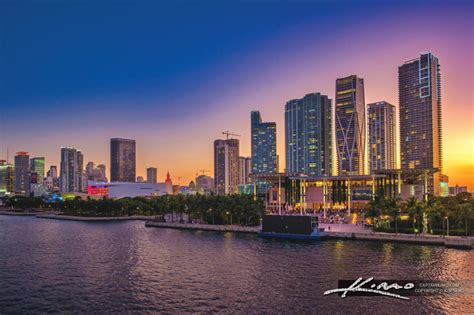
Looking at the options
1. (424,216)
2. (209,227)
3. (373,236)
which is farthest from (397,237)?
(209,227)

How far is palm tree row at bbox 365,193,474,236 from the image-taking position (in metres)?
83.6

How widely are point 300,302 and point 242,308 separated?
21.6 feet

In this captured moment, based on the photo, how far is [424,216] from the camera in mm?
88250

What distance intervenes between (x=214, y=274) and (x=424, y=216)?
5337 centimetres

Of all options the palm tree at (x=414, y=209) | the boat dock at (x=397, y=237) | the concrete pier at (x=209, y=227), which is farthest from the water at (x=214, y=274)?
the concrete pier at (x=209, y=227)

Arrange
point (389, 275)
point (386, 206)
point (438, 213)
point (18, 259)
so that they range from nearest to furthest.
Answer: point (389, 275), point (18, 259), point (438, 213), point (386, 206)

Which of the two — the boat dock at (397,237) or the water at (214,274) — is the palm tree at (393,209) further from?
the water at (214,274)

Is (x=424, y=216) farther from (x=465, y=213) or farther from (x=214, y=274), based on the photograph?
(x=214, y=274)

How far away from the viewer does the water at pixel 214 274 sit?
44250 millimetres

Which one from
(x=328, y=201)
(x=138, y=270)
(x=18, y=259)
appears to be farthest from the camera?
(x=328, y=201)

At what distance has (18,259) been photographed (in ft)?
238

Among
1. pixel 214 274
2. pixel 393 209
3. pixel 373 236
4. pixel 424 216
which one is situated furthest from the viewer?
pixel 393 209

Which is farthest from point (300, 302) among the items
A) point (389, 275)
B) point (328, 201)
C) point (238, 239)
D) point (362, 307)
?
point (328, 201)

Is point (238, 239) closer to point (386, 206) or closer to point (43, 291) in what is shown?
point (386, 206)
